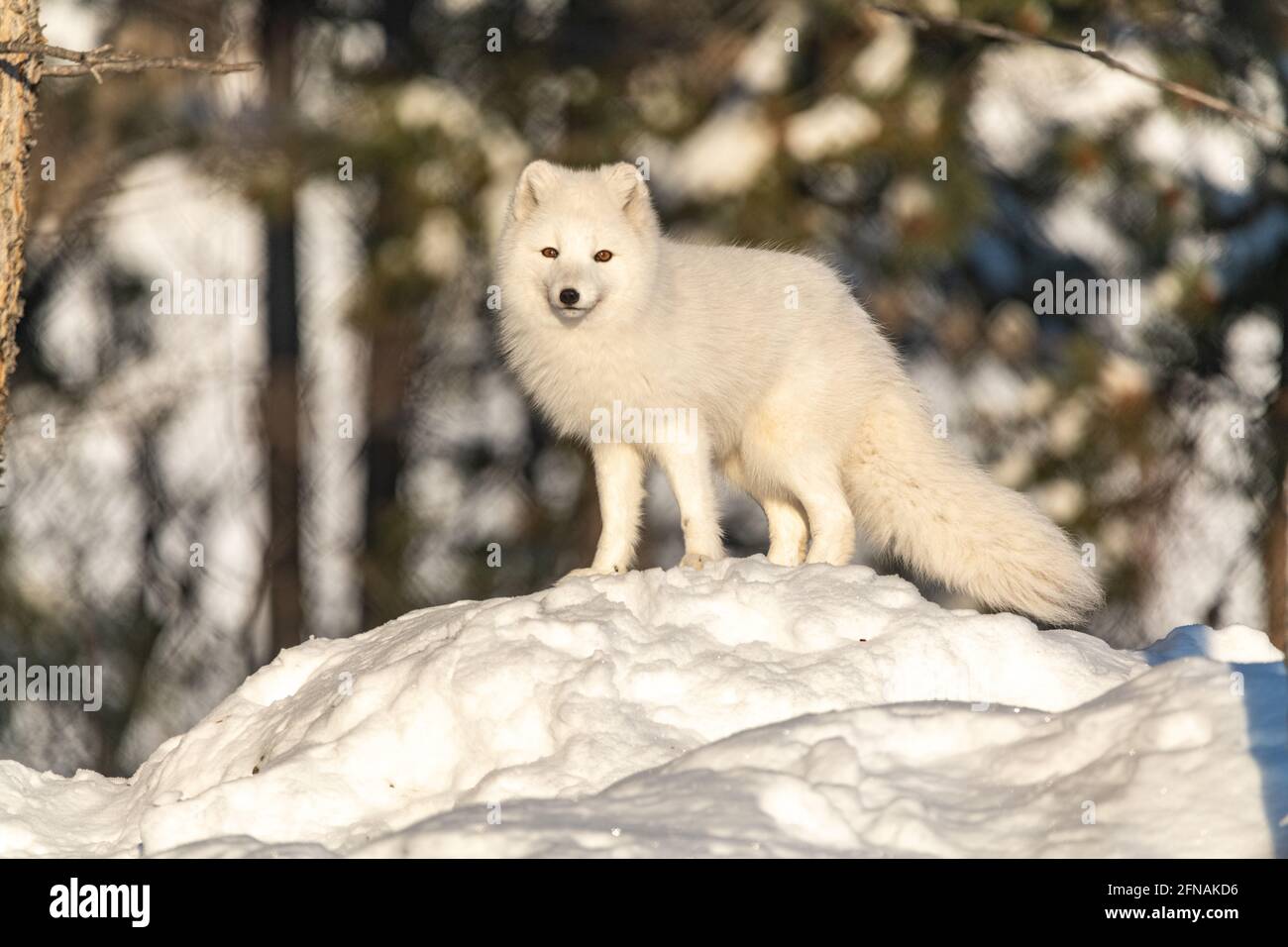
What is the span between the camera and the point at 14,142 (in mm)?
5156

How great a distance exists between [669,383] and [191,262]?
552 centimetres

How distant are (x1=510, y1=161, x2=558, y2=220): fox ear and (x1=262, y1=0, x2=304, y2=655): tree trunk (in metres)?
4.60

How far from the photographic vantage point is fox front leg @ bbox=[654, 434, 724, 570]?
5348mm

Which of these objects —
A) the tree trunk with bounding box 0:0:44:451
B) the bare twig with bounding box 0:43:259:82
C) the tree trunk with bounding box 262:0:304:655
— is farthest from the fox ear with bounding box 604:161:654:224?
the tree trunk with bounding box 262:0:304:655

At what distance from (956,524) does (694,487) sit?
2.87ft

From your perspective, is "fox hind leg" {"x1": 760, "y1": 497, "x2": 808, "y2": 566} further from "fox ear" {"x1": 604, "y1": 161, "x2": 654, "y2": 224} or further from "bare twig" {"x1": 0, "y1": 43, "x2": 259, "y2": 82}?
"bare twig" {"x1": 0, "y1": 43, "x2": 259, "y2": 82}

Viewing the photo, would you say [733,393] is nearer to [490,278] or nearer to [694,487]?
[694,487]

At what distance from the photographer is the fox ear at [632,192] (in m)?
5.49

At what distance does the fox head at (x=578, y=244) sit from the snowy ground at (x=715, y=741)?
3.58ft

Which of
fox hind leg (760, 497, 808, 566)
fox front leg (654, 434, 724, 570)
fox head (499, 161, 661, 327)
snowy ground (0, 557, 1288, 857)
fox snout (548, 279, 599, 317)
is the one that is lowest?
snowy ground (0, 557, 1288, 857)

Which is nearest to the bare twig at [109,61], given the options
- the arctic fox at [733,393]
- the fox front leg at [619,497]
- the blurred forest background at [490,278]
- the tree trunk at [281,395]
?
the arctic fox at [733,393]

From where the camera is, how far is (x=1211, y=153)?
10.3 meters
